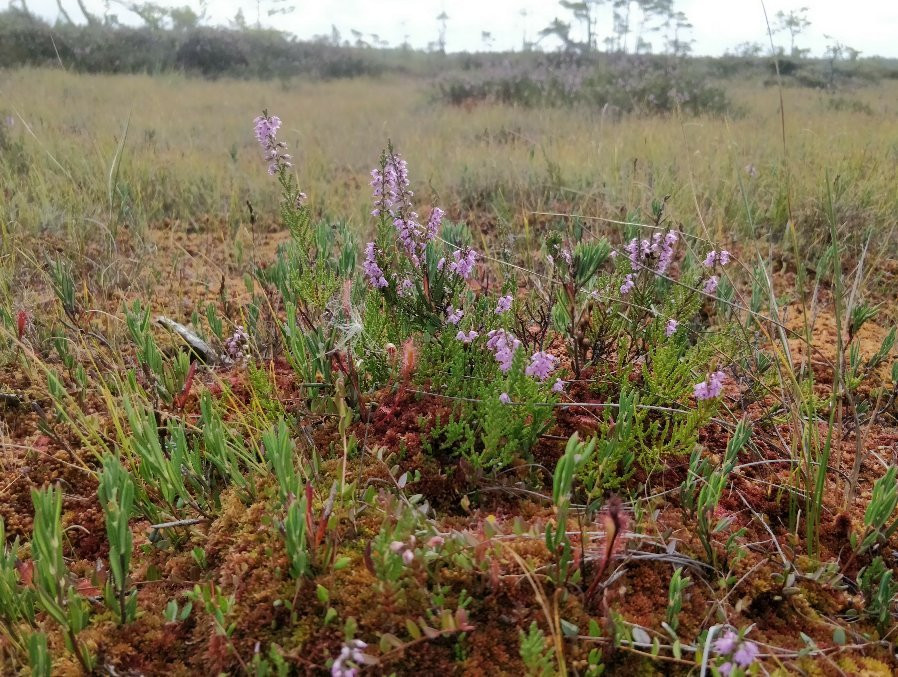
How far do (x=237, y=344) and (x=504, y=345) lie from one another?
4.55ft

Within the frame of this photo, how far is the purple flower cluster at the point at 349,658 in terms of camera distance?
4.13 feet

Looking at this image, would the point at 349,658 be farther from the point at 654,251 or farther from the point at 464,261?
the point at 654,251

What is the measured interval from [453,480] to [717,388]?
901mm

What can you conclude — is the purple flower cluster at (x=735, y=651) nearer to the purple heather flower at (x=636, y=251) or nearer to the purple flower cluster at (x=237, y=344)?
the purple heather flower at (x=636, y=251)

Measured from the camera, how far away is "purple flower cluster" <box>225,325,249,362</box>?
2.59m

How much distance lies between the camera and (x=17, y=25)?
17.8m

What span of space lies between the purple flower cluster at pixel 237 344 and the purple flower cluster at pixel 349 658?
58.8 inches

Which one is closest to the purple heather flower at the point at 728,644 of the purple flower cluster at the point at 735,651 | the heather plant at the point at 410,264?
the purple flower cluster at the point at 735,651

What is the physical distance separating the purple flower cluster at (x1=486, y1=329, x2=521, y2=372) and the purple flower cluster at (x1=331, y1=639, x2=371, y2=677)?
0.98 m

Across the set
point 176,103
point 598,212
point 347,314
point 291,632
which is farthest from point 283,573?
point 176,103

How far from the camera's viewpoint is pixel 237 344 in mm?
2787

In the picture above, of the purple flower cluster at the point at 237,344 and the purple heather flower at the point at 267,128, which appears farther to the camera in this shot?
the purple flower cluster at the point at 237,344

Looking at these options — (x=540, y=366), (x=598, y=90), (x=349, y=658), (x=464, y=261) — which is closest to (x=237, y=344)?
(x=464, y=261)

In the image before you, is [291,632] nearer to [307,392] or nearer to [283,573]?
[283,573]
